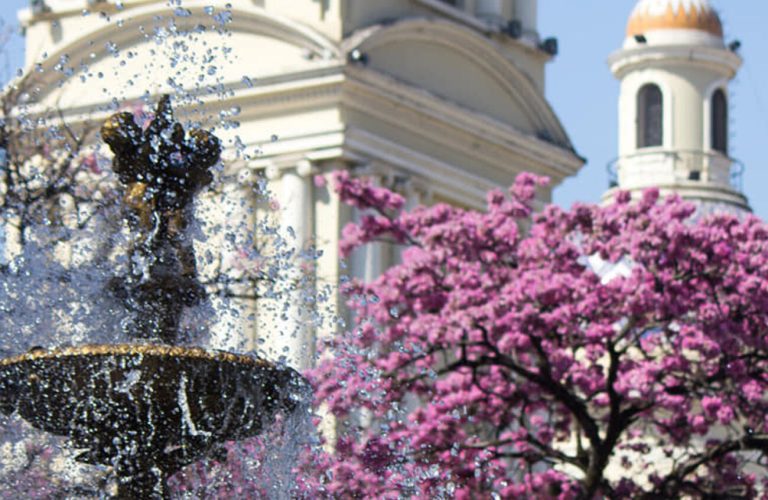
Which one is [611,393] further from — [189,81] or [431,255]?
[189,81]

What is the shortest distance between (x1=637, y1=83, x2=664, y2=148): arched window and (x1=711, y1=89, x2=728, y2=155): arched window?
1091mm

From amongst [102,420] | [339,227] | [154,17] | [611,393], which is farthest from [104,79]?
[102,420]

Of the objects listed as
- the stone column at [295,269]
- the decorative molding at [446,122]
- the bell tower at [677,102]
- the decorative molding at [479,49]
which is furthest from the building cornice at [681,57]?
the stone column at [295,269]

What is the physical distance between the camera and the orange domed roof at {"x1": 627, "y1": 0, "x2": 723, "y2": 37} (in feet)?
173

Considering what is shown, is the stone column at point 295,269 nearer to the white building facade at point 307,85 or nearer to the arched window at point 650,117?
the white building facade at point 307,85

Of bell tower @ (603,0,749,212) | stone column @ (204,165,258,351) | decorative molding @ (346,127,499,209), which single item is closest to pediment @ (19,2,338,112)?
decorative molding @ (346,127,499,209)

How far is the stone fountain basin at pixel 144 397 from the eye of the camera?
11242 mm

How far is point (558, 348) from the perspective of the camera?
2103 centimetres

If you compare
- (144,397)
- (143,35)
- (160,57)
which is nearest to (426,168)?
(160,57)

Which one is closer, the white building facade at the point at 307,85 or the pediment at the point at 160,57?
the white building facade at the point at 307,85

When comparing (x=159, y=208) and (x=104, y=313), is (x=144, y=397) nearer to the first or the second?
(x=159, y=208)

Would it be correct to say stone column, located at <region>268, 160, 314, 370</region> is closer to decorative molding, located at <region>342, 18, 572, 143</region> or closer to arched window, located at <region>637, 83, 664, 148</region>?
decorative molding, located at <region>342, 18, 572, 143</region>

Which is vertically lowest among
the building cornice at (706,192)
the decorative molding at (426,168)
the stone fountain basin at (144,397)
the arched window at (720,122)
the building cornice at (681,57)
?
the stone fountain basin at (144,397)

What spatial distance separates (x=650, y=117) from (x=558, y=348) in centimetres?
3380
